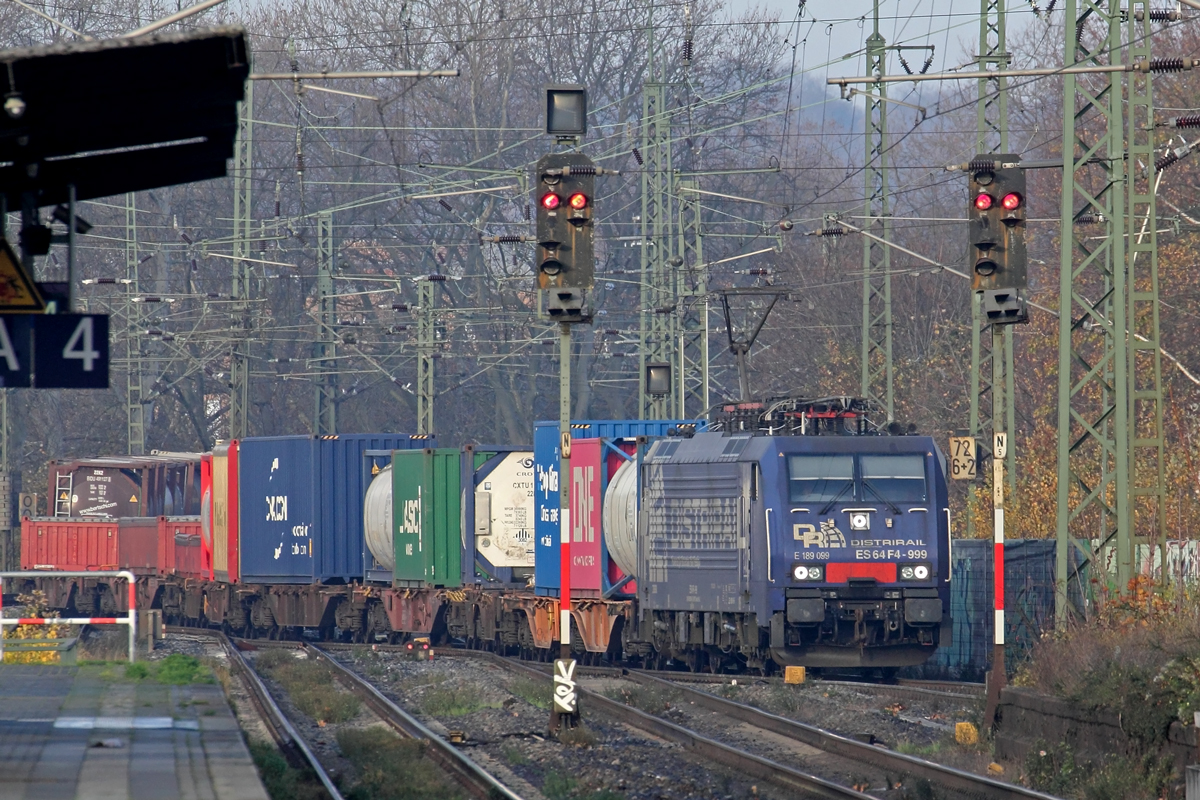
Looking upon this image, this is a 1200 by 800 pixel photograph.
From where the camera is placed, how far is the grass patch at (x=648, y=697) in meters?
19.8

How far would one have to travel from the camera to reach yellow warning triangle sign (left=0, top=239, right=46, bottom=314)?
11.1 metres

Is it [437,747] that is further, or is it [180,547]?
[180,547]

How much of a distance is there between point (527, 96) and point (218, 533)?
96.1 feet

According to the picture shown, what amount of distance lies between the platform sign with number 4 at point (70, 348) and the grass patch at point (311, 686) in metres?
9.88

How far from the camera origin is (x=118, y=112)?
10.4 m

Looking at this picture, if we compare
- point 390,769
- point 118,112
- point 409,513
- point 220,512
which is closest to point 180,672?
point 390,769

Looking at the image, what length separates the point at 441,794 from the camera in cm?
1369

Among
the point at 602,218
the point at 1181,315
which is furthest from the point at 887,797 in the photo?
the point at 602,218

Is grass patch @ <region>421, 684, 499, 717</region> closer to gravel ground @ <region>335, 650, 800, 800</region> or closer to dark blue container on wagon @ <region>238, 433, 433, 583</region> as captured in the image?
gravel ground @ <region>335, 650, 800, 800</region>

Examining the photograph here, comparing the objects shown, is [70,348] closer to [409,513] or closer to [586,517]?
[586,517]

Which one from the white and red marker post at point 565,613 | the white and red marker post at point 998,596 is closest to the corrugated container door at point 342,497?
the white and red marker post at point 565,613

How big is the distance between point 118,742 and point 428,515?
17238mm

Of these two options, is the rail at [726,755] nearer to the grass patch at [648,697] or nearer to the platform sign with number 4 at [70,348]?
the grass patch at [648,697]

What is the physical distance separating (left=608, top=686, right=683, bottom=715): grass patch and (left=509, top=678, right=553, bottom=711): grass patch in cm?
80
